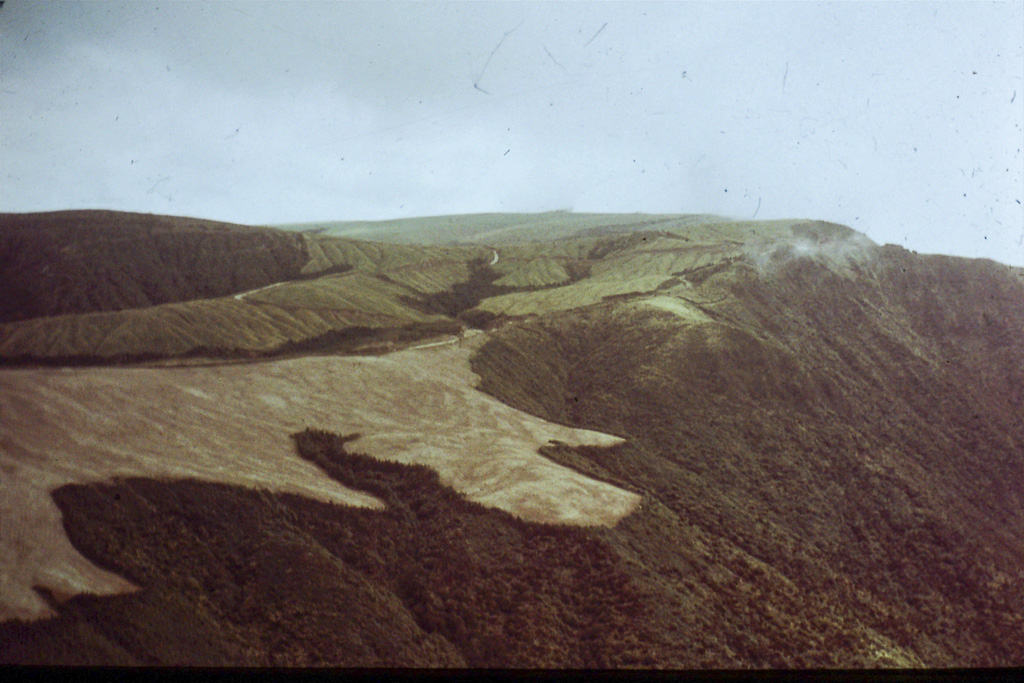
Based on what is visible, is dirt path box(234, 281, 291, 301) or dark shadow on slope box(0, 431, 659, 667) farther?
dirt path box(234, 281, 291, 301)

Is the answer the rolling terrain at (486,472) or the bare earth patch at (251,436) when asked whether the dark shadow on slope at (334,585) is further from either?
the bare earth patch at (251,436)

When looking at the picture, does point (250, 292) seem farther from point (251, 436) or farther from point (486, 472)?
point (486, 472)

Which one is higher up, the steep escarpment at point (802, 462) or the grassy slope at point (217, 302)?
the grassy slope at point (217, 302)

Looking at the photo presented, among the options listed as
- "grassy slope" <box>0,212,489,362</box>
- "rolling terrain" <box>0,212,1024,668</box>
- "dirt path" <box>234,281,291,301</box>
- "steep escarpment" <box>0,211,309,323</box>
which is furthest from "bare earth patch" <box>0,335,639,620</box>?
"dirt path" <box>234,281,291,301</box>

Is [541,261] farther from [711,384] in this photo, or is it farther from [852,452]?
[852,452]

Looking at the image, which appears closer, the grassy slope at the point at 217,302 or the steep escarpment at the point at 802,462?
the grassy slope at the point at 217,302

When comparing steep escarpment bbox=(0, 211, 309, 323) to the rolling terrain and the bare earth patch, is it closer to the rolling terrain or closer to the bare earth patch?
the rolling terrain

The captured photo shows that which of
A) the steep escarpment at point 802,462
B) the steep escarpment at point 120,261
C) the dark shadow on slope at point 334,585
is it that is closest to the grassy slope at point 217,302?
the steep escarpment at point 120,261

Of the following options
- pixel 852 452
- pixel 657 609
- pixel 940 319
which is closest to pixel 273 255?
pixel 657 609
